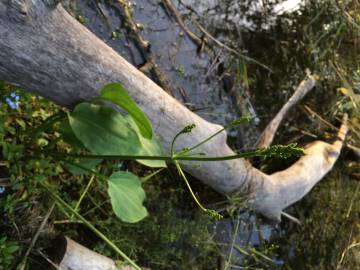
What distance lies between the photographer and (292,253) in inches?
92.7

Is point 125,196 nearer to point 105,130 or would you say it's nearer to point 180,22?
point 105,130

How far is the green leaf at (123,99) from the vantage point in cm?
104

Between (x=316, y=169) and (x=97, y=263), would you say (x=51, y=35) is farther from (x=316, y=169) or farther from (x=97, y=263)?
(x=316, y=169)

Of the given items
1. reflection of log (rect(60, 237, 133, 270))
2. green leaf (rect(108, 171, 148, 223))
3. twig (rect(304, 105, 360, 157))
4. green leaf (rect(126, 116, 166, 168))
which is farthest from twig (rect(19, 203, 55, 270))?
twig (rect(304, 105, 360, 157))


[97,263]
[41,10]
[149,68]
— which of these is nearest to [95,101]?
[41,10]

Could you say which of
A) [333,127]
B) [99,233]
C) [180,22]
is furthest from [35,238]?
[333,127]

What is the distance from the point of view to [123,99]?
104cm

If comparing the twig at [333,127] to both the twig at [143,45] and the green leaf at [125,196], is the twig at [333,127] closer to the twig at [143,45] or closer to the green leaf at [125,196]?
the twig at [143,45]

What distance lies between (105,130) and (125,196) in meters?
0.24

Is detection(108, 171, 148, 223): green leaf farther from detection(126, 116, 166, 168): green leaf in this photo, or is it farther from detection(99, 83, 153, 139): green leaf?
detection(99, 83, 153, 139): green leaf

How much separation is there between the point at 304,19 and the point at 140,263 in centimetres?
166

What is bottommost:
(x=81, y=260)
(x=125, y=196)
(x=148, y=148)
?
(x=81, y=260)

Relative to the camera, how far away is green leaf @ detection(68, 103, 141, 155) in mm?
1085

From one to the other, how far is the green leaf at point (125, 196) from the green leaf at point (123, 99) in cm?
23
